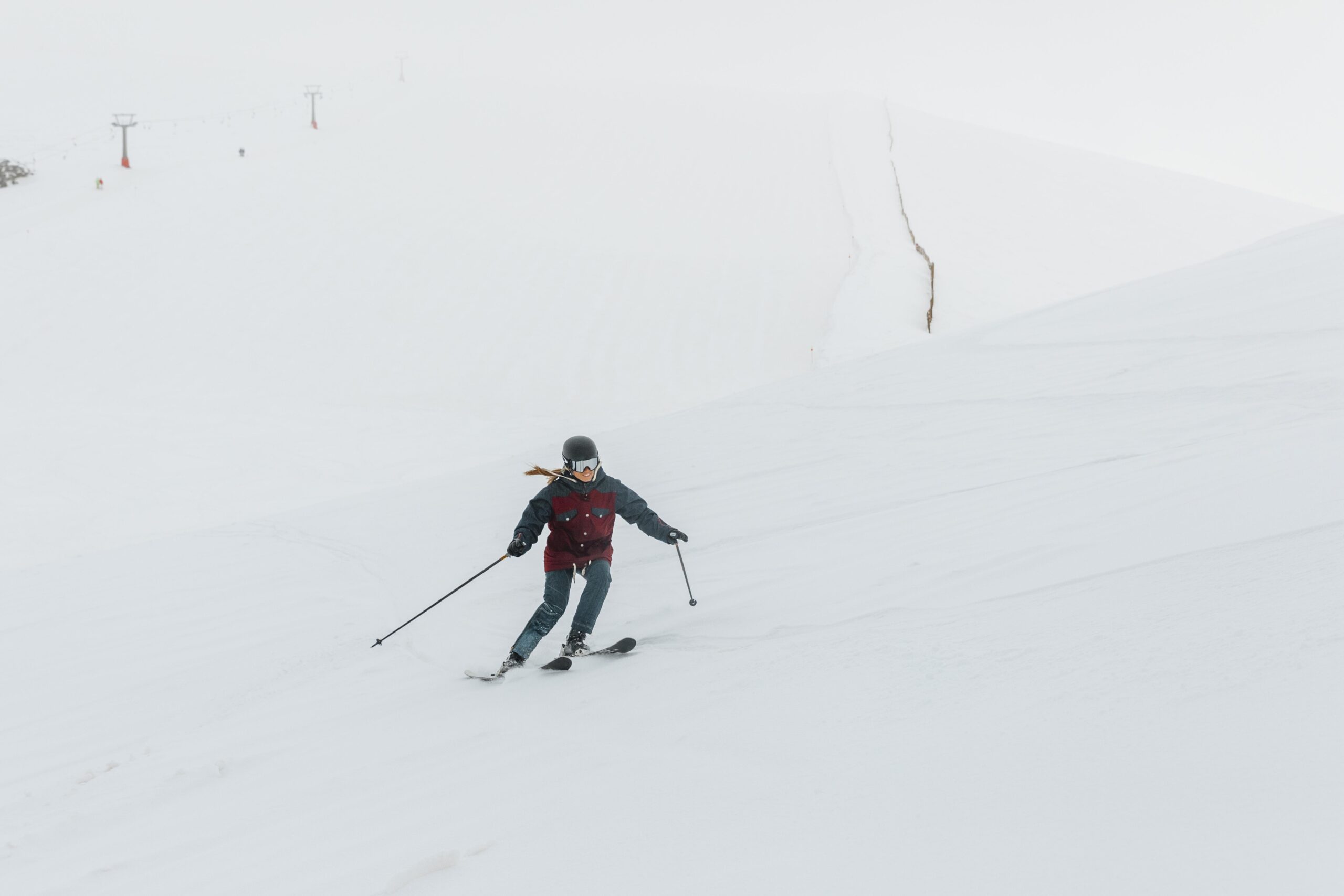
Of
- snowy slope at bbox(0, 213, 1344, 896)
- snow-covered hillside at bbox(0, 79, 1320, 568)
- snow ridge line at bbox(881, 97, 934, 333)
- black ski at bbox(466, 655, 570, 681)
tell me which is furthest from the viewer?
snow ridge line at bbox(881, 97, 934, 333)

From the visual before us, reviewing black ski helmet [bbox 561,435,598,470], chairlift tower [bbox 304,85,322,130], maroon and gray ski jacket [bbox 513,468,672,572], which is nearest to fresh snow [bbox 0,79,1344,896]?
maroon and gray ski jacket [bbox 513,468,672,572]

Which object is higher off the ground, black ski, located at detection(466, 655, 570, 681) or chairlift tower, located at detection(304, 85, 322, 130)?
chairlift tower, located at detection(304, 85, 322, 130)

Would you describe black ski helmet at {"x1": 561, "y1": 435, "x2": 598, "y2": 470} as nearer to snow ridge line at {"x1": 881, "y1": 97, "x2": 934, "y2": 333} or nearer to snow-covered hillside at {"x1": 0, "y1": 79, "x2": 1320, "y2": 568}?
snow-covered hillside at {"x1": 0, "y1": 79, "x2": 1320, "y2": 568}

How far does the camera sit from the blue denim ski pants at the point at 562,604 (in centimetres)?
430

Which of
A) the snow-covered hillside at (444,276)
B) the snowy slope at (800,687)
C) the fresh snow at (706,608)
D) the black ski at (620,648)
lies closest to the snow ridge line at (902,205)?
the snow-covered hillside at (444,276)

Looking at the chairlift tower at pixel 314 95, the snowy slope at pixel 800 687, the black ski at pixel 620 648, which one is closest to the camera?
the snowy slope at pixel 800 687

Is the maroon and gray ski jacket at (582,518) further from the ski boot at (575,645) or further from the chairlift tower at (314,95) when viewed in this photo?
the chairlift tower at (314,95)

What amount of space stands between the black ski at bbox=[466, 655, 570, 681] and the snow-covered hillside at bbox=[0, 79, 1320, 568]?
5328 millimetres

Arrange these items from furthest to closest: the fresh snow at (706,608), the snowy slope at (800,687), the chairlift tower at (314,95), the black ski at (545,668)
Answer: the chairlift tower at (314,95)
the black ski at (545,668)
the fresh snow at (706,608)
the snowy slope at (800,687)

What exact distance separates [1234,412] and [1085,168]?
83.2 feet

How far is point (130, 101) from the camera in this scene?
2906 centimetres

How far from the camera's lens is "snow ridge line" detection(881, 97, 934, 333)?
49.2 feet

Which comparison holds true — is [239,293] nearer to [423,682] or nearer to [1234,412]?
[423,682]

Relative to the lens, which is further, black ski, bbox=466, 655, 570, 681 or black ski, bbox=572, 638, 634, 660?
black ski, bbox=572, 638, 634, 660
